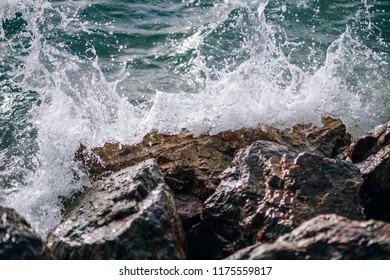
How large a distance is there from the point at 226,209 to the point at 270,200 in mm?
295

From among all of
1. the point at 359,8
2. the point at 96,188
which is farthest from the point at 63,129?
the point at 359,8

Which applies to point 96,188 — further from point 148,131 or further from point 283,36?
point 283,36

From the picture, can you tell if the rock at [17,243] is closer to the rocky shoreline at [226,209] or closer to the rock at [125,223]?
the rocky shoreline at [226,209]

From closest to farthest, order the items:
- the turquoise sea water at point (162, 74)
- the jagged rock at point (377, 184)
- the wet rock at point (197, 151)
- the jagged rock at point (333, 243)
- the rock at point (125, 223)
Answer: the jagged rock at point (333, 243)
the rock at point (125, 223)
the jagged rock at point (377, 184)
the wet rock at point (197, 151)
the turquoise sea water at point (162, 74)

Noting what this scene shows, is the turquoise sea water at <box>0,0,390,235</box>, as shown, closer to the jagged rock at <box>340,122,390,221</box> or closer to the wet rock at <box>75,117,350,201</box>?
the wet rock at <box>75,117,350,201</box>

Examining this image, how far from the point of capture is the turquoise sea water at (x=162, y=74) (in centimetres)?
495

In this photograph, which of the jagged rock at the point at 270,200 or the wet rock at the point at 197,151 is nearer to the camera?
the jagged rock at the point at 270,200

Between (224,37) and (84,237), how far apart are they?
4.87 meters

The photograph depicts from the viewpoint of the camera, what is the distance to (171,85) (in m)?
6.41

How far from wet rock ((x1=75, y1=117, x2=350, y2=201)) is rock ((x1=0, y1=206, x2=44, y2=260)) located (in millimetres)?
1510

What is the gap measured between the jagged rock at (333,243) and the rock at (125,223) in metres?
0.54

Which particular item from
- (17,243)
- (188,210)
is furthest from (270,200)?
(17,243)

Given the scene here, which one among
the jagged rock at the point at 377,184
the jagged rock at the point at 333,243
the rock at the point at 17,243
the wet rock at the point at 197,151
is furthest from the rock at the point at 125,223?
the jagged rock at the point at 377,184

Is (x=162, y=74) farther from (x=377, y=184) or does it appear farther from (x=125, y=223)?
(x=125, y=223)
